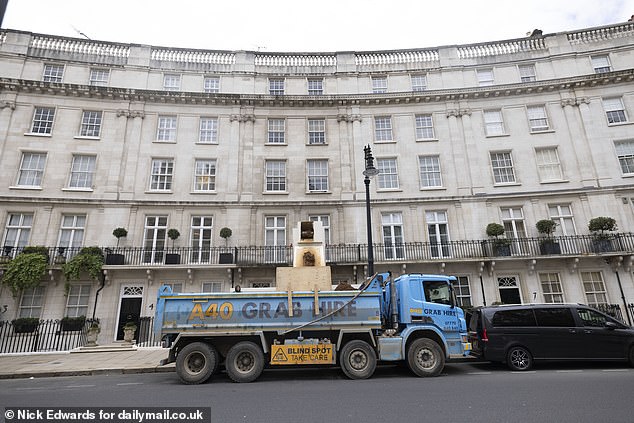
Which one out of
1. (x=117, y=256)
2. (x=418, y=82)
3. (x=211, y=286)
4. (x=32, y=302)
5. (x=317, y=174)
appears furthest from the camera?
(x=418, y=82)

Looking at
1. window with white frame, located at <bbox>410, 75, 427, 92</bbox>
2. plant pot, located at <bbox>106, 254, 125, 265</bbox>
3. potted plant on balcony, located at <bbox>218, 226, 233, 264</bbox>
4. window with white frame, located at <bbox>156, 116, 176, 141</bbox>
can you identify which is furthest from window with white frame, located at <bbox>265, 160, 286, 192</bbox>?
window with white frame, located at <bbox>410, 75, 427, 92</bbox>

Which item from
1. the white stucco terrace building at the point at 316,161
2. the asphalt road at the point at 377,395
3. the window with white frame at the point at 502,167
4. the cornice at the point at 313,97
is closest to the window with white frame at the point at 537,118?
the white stucco terrace building at the point at 316,161

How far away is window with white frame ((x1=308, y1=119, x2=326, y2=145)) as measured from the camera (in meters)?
20.9

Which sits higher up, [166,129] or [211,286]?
[166,129]

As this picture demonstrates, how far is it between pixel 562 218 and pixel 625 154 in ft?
18.5

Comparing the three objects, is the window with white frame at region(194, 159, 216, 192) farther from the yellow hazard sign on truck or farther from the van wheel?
the van wheel

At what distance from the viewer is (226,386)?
26.2 feet

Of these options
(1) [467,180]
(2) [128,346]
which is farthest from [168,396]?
(1) [467,180]

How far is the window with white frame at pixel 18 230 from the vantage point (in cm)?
1709

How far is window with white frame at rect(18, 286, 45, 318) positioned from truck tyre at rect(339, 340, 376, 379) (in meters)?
16.8

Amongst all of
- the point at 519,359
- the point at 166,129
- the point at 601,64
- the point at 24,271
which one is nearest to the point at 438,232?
the point at 519,359

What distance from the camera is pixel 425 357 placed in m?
8.91

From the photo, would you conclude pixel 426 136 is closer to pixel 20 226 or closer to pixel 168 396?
pixel 168 396

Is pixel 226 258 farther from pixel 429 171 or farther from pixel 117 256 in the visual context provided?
pixel 429 171
